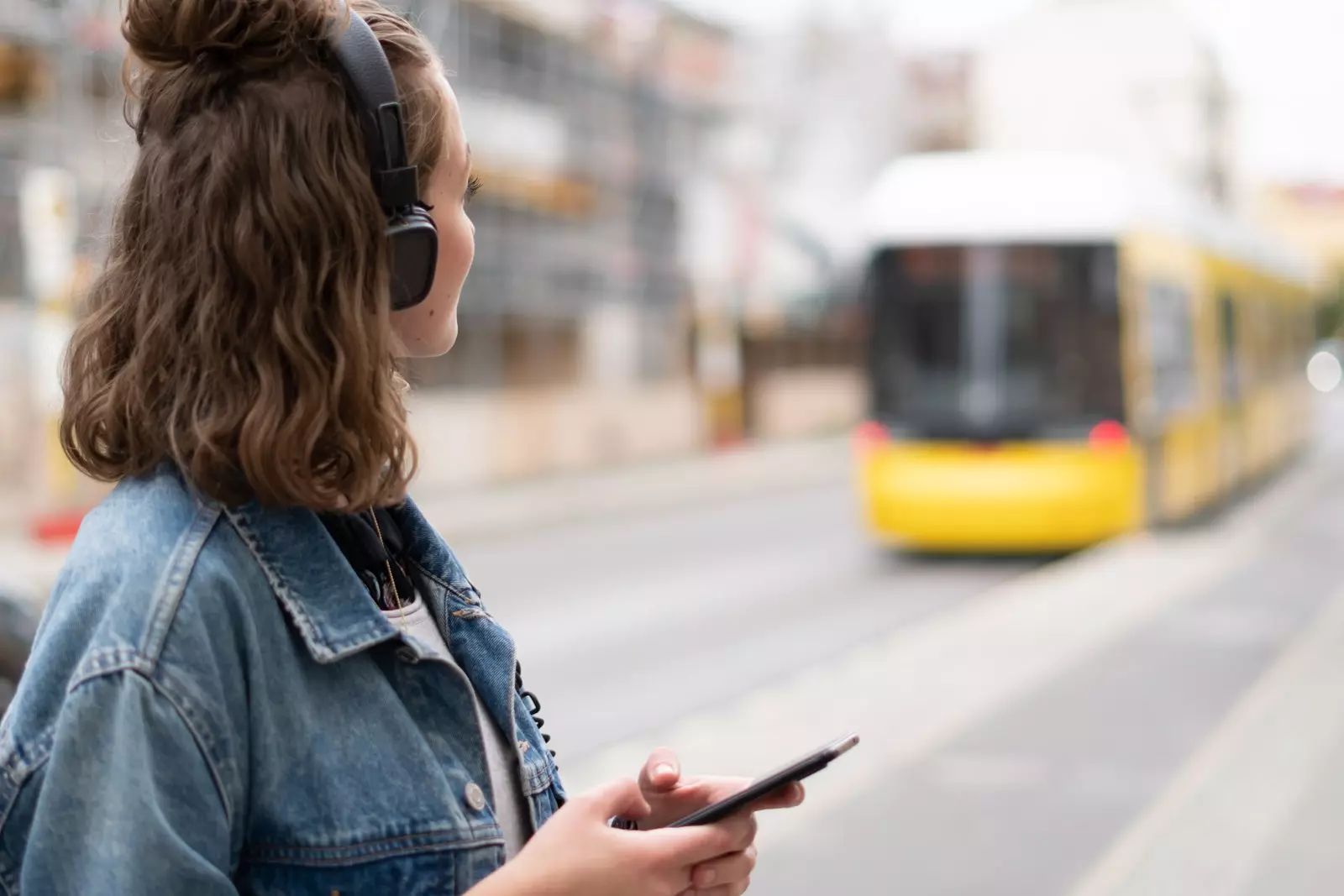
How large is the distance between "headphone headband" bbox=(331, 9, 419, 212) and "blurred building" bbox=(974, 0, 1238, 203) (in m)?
67.5

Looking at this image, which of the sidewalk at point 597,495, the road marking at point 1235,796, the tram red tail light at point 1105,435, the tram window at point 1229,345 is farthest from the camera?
the tram window at point 1229,345

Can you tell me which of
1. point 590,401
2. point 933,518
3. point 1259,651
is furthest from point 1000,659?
point 590,401

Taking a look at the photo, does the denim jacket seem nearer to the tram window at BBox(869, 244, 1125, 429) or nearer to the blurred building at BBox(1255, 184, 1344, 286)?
the tram window at BBox(869, 244, 1125, 429)

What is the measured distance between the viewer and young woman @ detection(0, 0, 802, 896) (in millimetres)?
1124

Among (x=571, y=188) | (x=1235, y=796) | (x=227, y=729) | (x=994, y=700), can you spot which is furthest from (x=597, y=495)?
(x=227, y=729)

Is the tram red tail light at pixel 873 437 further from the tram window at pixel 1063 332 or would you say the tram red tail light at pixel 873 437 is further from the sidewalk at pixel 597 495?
the sidewalk at pixel 597 495

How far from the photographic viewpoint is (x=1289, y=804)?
500 cm

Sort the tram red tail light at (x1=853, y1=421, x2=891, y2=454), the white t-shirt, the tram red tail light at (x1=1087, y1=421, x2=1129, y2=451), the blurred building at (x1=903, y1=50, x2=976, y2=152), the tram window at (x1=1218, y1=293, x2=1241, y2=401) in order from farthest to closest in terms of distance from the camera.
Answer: the blurred building at (x1=903, y1=50, x2=976, y2=152)
the tram window at (x1=1218, y1=293, x2=1241, y2=401)
the tram red tail light at (x1=853, y1=421, x2=891, y2=454)
the tram red tail light at (x1=1087, y1=421, x2=1129, y2=451)
the white t-shirt

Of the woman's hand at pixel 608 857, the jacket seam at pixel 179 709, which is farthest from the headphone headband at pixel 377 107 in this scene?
the woman's hand at pixel 608 857

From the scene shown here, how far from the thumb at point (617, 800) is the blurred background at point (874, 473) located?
0.65 meters

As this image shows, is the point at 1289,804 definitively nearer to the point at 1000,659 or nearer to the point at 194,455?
the point at 1000,659

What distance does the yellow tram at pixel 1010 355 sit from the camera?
11680 mm

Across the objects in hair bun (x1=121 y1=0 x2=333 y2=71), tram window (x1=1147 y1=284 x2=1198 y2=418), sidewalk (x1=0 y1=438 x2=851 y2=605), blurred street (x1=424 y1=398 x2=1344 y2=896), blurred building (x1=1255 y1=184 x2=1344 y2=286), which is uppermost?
blurred building (x1=1255 y1=184 x2=1344 y2=286)

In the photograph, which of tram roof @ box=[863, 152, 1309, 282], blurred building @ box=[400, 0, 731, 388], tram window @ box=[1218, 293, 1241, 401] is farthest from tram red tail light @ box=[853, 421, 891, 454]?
blurred building @ box=[400, 0, 731, 388]
